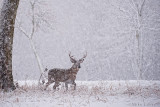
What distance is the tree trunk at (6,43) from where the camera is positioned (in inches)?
344

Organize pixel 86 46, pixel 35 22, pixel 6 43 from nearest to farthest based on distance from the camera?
pixel 6 43 → pixel 35 22 → pixel 86 46

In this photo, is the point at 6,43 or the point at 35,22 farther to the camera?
the point at 35,22

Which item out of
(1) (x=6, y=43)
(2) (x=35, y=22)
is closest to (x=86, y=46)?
(2) (x=35, y=22)

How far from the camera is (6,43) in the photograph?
8.87 meters

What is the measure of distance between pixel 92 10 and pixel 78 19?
4.20 meters

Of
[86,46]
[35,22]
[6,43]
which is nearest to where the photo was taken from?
[6,43]

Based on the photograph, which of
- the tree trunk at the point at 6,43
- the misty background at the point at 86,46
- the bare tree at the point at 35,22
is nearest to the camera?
the tree trunk at the point at 6,43

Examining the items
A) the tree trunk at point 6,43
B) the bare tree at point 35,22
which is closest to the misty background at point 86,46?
the bare tree at point 35,22

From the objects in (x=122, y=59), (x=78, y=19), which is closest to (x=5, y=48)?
(x=122, y=59)

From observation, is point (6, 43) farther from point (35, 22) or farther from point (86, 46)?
point (86, 46)

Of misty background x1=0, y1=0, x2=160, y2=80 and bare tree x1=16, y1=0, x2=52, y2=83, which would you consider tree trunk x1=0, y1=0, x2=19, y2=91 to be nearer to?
bare tree x1=16, y1=0, x2=52, y2=83

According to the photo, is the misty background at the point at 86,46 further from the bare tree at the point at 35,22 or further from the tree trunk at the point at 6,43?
the tree trunk at the point at 6,43

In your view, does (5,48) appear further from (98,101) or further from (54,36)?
(54,36)

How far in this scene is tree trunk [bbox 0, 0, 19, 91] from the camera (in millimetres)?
8742
